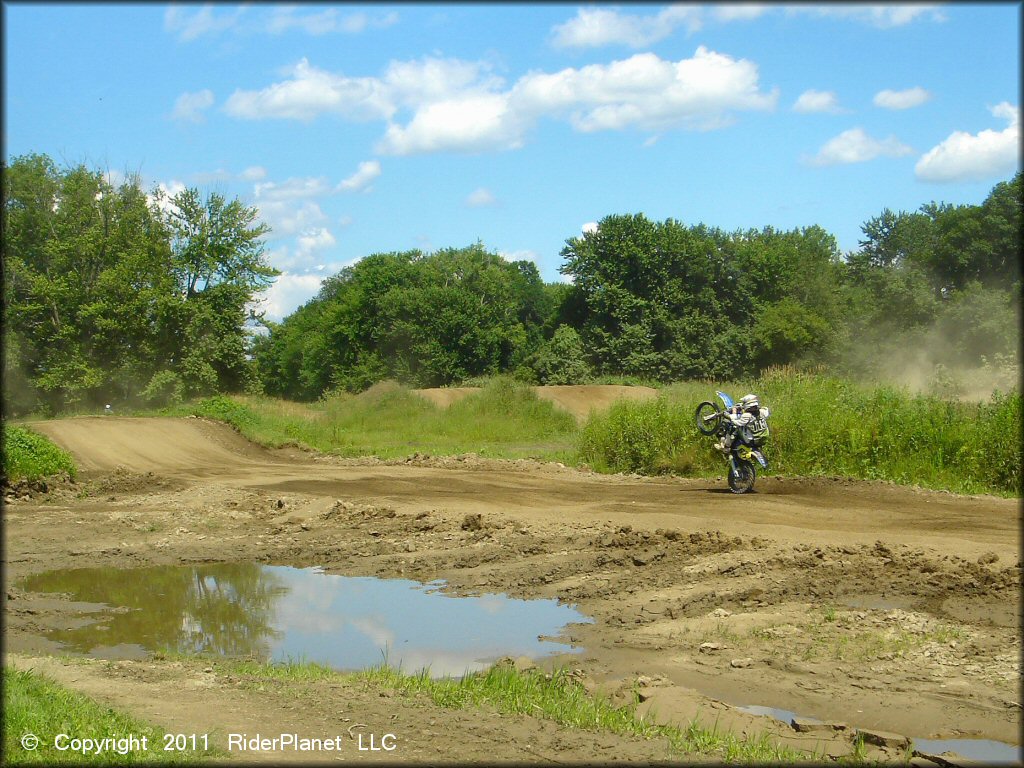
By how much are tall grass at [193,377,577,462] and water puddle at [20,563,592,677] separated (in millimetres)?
14879

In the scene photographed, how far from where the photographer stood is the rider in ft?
56.7

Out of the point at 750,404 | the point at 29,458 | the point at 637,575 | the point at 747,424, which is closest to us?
the point at 637,575

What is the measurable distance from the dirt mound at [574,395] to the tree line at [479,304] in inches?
575

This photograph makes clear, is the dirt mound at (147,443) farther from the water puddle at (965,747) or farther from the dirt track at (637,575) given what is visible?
the water puddle at (965,747)

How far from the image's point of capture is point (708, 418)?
1809 cm

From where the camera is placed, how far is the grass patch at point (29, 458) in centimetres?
2077

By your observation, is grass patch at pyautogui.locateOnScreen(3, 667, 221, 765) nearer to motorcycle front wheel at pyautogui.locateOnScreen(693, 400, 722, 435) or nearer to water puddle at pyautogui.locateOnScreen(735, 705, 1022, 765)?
water puddle at pyautogui.locateOnScreen(735, 705, 1022, 765)

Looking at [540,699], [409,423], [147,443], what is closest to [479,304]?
[409,423]

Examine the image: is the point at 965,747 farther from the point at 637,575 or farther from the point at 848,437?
the point at 848,437

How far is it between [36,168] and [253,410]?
23.2 m

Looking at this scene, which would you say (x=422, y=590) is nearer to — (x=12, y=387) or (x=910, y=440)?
(x=910, y=440)

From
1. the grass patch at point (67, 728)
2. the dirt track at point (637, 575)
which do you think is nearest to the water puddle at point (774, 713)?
the dirt track at point (637, 575)

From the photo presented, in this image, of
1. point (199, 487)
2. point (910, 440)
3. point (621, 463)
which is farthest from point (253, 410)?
point (910, 440)

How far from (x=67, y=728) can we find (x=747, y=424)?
13.5 m
